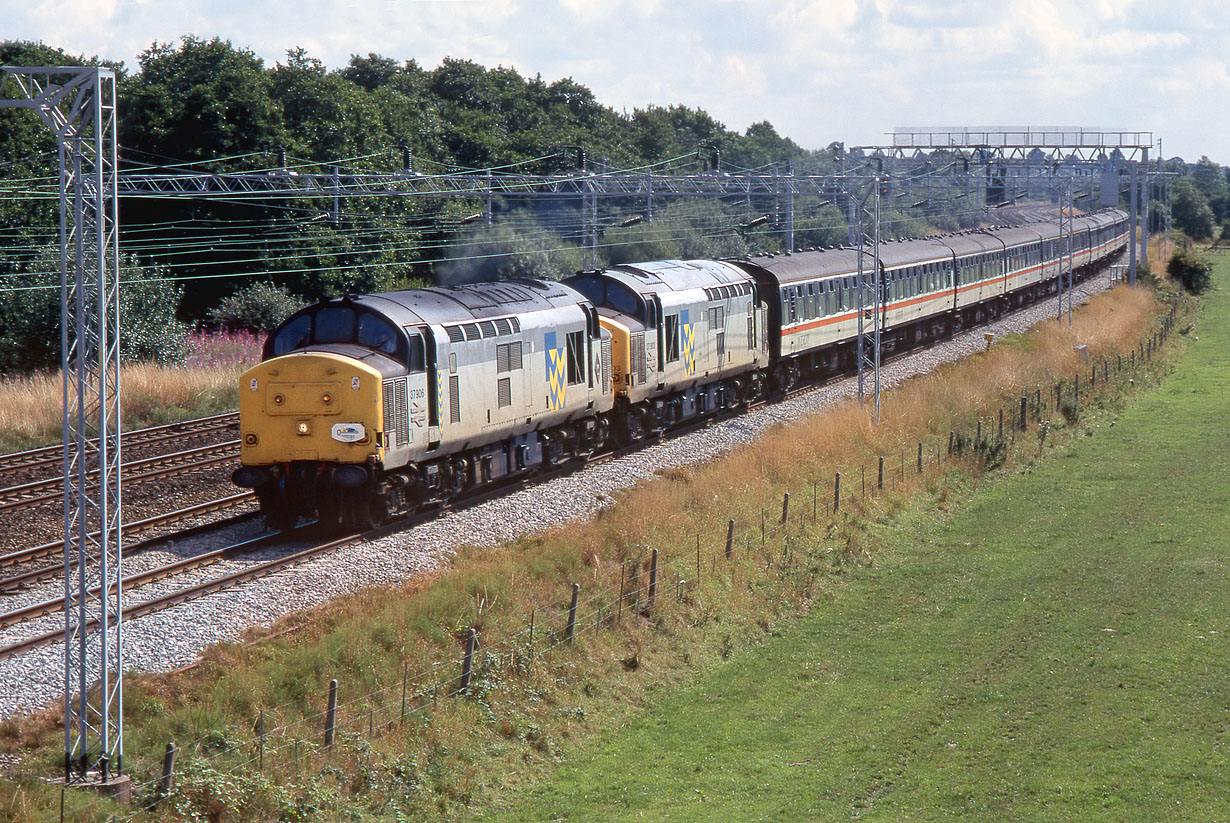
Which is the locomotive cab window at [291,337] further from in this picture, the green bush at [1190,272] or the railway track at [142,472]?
the green bush at [1190,272]

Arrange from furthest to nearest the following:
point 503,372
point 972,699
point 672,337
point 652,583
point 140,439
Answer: point 672,337 → point 140,439 → point 503,372 → point 652,583 → point 972,699

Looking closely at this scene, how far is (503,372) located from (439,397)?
212 cm

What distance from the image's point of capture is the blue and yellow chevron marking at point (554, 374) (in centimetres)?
2453

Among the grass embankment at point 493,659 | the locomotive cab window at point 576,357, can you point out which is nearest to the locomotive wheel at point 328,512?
the grass embankment at point 493,659

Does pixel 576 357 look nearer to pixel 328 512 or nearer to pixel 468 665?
pixel 328 512

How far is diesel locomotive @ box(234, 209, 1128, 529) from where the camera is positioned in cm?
1986

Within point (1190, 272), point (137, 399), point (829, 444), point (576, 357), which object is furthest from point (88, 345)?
point (1190, 272)

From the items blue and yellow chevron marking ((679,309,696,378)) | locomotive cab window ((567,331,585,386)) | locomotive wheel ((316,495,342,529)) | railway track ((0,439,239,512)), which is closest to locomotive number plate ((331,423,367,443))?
locomotive wheel ((316,495,342,529))

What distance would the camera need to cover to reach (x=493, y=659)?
15.1 m

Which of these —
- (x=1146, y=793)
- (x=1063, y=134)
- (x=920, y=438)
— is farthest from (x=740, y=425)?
(x=1063, y=134)

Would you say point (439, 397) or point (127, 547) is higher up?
point (439, 397)

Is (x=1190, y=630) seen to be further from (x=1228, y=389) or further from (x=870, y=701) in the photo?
(x=1228, y=389)

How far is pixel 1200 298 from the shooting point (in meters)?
78.6

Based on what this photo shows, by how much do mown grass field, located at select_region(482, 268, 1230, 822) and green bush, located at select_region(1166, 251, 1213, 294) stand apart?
200 ft
